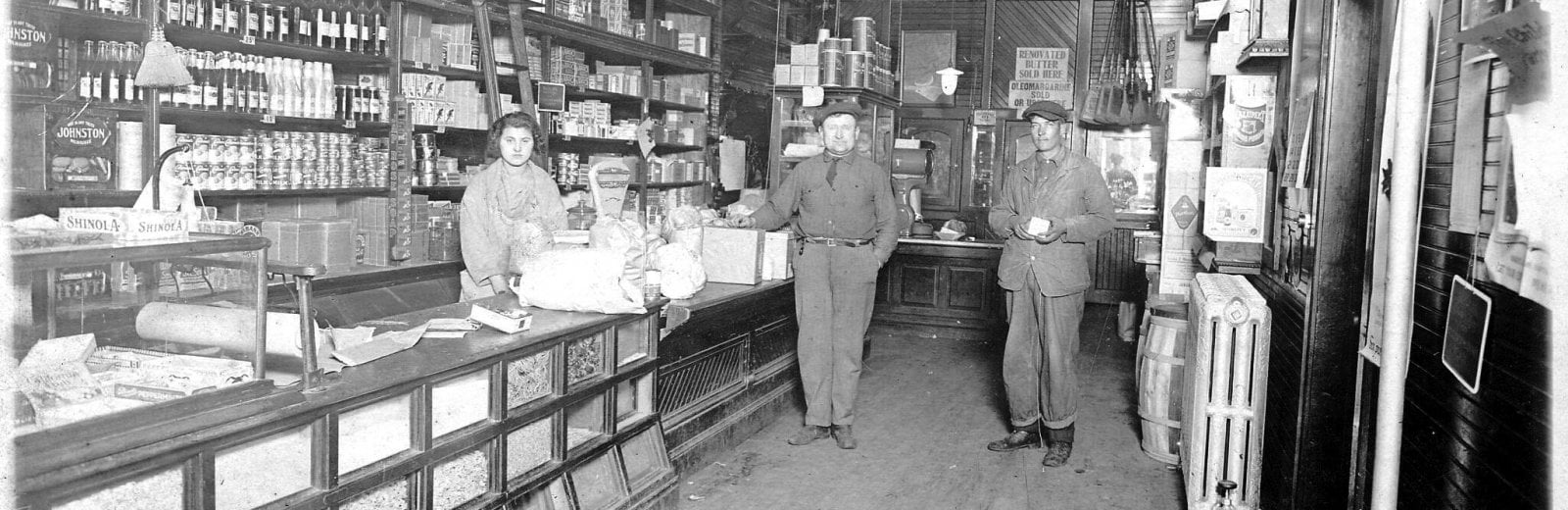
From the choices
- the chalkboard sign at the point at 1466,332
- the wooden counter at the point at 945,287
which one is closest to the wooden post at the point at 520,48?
the wooden counter at the point at 945,287

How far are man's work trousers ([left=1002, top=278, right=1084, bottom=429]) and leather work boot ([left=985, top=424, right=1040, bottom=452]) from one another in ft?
0.16

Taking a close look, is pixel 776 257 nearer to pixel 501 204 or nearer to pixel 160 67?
pixel 501 204

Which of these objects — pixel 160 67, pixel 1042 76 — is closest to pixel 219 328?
pixel 160 67

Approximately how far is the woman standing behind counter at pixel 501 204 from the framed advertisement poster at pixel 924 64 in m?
6.15

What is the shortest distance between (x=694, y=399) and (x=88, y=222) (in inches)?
108

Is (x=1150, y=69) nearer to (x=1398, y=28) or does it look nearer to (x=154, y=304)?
(x=1398, y=28)

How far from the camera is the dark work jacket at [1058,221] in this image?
4.75 meters

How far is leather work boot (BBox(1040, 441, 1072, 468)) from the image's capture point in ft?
15.9

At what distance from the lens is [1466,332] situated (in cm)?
197

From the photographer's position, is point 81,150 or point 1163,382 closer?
point 81,150

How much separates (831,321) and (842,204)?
558mm

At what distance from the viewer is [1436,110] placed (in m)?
2.38

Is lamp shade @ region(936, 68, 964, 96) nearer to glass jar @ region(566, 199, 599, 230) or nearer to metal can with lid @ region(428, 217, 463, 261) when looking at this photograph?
glass jar @ region(566, 199, 599, 230)

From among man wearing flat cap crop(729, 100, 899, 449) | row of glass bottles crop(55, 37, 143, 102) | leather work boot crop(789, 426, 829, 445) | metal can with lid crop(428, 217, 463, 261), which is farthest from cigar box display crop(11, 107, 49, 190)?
leather work boot crop(789, 426, 829, 445)
